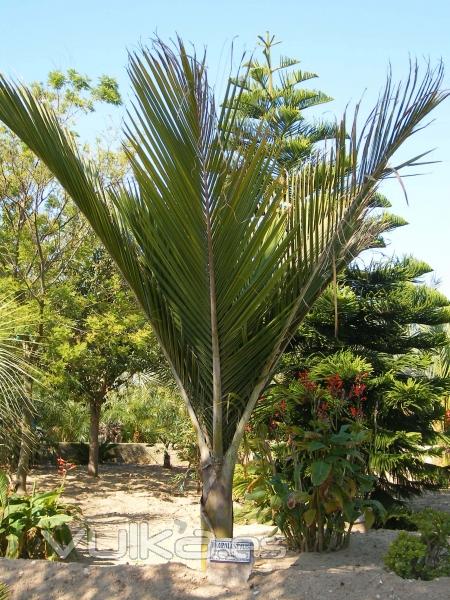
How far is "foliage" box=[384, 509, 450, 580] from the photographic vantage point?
→ 13.6ft

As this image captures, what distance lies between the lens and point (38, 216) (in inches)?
407

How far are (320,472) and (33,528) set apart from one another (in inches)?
90.0

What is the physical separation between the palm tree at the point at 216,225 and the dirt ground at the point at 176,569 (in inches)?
16.4

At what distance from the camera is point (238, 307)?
3.85 m

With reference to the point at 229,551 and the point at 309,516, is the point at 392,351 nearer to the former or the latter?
the point at 309,516

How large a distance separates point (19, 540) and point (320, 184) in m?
3.47

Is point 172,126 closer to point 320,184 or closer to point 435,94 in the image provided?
point 320,184

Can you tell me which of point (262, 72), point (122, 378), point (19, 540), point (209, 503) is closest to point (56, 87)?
point (262, 72)

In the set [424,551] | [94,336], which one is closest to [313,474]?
[424,551]

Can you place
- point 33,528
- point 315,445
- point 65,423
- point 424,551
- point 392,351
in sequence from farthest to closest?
point 65,423, point 392,351, point 33,528, point 315,445, point 424,551

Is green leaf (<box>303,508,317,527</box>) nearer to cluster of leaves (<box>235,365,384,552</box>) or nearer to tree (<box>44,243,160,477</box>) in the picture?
cluster of leaves (<box>235,365,384,552</box>)

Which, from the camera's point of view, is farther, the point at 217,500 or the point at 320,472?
the point at 320,472

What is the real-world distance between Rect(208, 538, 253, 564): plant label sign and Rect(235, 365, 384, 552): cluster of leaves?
1.12 meters

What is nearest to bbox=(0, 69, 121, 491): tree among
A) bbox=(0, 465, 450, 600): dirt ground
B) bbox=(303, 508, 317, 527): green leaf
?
bbox=(0, 465, 450, 600): dirt ground
